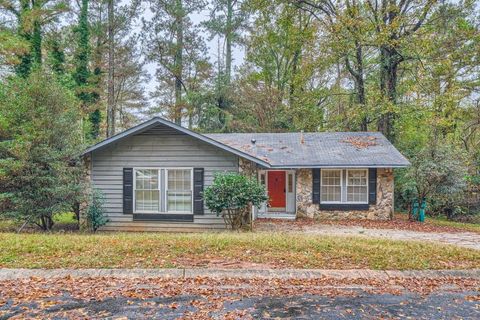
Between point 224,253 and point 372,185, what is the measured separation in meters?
9.29

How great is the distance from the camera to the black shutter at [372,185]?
14273 mm

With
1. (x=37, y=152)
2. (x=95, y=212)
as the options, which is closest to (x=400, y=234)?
(x=95, y=212)

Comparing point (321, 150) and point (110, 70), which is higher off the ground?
point (110, 70)

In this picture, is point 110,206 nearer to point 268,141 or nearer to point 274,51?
point 268,141

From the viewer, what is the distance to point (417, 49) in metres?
17.2

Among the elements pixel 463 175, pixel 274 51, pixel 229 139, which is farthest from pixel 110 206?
pixel 274 51

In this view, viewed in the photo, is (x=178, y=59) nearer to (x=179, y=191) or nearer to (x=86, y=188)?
(x=179, y=191)

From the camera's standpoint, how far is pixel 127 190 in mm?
11844

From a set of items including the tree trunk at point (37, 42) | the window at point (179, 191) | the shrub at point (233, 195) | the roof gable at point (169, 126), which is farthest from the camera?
the tree trunk at point (37, 42)

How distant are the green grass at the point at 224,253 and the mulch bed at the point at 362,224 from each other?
443cm

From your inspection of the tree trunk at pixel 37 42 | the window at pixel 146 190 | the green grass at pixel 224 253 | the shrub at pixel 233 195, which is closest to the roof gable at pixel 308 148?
the shrub at pixel 233 195

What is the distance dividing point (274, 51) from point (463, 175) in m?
15.8

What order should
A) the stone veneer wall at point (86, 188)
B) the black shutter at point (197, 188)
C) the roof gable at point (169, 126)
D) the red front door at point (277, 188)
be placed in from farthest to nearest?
the red front door at point (277, 188), the black shutter at point (197, 188), the stone veneer wall at point (86, 188), the roof gable at point (169, 126)

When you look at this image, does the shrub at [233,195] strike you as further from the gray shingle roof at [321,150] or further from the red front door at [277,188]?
the red front door at [277,188]
